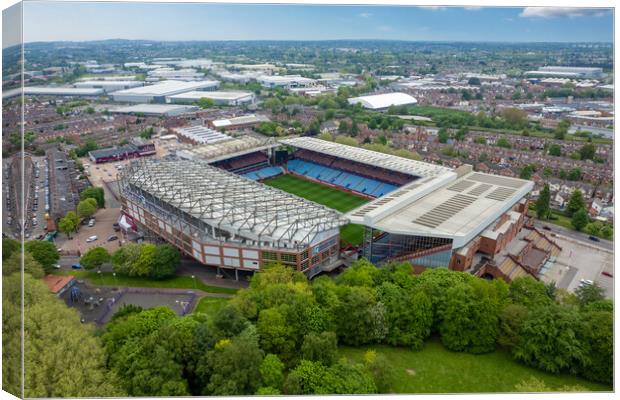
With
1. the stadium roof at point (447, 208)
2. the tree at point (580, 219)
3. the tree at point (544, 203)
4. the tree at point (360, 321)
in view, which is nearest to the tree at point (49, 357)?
the tree at point (360, 321)

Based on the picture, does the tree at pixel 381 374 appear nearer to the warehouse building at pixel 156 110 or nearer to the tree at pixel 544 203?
the tree at pixel 544 203

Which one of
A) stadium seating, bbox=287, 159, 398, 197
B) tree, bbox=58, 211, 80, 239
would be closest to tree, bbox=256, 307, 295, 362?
tree, bbox=58, 211, 80, 239

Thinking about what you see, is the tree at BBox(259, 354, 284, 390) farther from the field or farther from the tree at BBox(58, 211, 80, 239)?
the tree at BBox(58, 211, 80, 239)

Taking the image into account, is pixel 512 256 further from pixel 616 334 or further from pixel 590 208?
pixel 590 208

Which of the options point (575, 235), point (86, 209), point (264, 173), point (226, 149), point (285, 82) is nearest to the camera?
point (575, 235)

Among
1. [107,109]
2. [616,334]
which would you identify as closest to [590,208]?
[616,334]

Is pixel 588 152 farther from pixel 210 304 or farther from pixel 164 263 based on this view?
pixel 164 263

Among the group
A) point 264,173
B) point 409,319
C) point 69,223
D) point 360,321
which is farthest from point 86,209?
point 409,319
